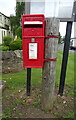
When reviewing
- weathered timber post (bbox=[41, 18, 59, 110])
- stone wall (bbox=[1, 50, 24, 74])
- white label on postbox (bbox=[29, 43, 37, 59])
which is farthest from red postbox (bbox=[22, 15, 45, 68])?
stone wall (bbox=[1, 50, 24, 74])

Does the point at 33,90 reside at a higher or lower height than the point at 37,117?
higher

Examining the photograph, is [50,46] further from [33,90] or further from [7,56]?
[7,56]

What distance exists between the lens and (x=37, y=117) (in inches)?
70.2

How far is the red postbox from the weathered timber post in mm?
103

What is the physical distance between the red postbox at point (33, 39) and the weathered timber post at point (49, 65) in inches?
4.1

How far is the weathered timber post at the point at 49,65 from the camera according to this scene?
5.29 ft

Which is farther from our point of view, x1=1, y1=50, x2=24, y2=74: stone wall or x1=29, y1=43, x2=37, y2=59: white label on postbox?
x1=1, y1=50, x2=24, y2=74: stone wall

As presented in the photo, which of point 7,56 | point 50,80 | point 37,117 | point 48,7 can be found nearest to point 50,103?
point 37,117

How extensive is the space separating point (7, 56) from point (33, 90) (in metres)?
→ 2.50

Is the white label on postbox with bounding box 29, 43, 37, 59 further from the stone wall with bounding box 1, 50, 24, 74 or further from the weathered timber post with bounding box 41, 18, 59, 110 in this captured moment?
the stone wall with bounding box 1, 50, 24, 74

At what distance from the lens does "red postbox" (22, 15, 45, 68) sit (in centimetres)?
155

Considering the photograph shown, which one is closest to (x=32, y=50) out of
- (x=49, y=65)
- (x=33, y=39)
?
(x=33, y=39)

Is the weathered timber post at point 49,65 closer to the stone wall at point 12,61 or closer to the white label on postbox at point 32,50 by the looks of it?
the white label on postbox at point 32,50

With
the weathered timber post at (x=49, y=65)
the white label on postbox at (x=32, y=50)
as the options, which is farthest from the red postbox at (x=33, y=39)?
the weathered timber post at (x=49, y=65)
